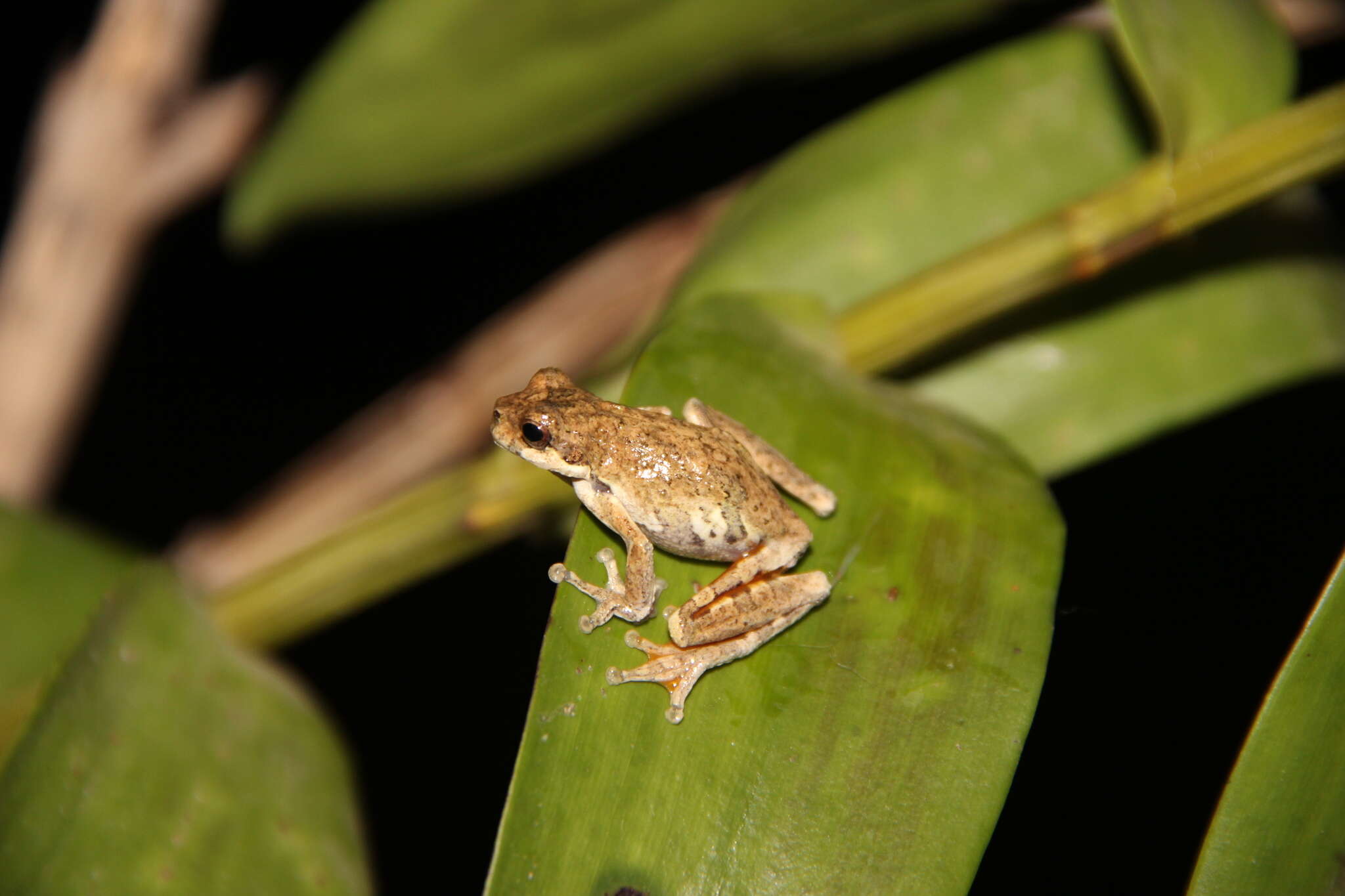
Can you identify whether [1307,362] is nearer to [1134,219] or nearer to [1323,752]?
[1134,219]

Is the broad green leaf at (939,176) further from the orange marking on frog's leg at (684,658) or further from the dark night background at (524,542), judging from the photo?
the orange marking on frog's leg at (684,658)

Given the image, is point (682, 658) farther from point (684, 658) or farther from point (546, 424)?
point (546, 424)

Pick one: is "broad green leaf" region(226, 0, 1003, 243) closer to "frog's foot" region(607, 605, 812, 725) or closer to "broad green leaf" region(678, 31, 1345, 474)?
"broad green leaf" region(678, 31, 1345, 474)

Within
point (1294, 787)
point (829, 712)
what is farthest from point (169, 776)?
point (1294, 787)

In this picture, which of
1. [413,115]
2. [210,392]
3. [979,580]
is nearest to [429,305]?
[210,392]

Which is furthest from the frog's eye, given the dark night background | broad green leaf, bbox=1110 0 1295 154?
broad green leaf, bbox=1110 0 1295 154

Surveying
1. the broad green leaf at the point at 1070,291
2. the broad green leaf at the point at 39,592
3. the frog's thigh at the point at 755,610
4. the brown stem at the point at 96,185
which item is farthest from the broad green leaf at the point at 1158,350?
the brown stem at the point at 96,185
